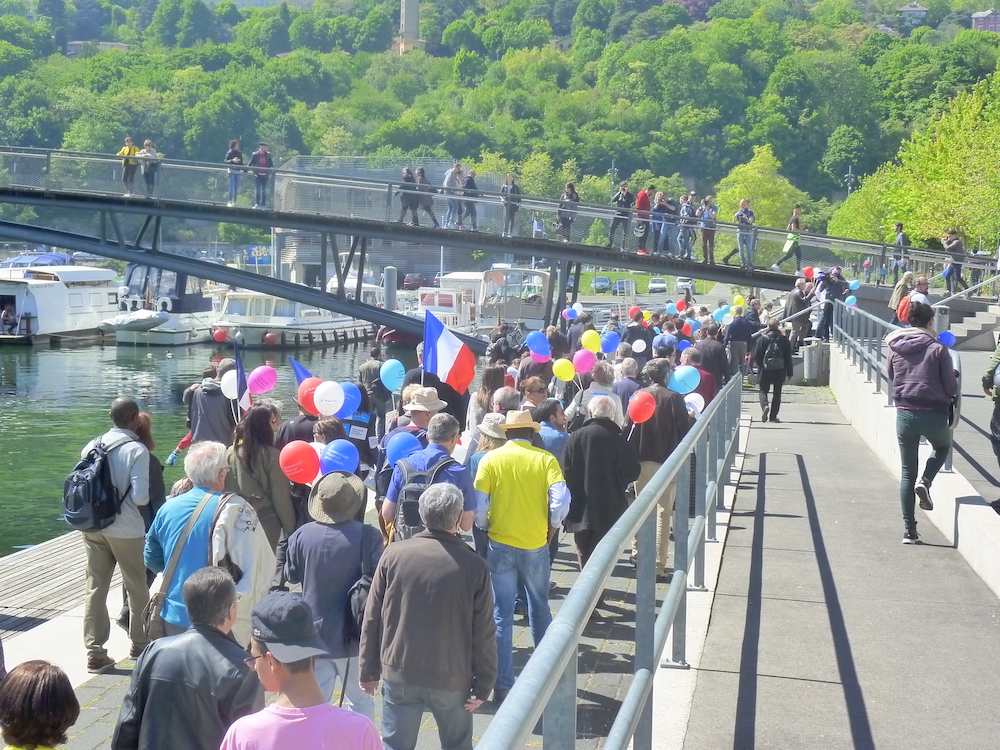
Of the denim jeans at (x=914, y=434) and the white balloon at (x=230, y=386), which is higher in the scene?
the denim jeans at (x=914, y=434)

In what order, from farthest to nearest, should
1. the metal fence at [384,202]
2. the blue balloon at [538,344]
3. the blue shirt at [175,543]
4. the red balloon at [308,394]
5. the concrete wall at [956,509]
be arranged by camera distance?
→ the metal fence at [384,202], the blue balloon at [538,344], the red balloon at [308,394], the concrete wall at [956,509], the blue shirt at [175,543]

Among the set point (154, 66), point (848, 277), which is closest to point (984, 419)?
point (848, 277)

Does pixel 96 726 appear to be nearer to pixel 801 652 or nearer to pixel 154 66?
pixel 801 652

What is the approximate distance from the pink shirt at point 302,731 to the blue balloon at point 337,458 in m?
4.17

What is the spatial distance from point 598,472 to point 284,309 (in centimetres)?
5561

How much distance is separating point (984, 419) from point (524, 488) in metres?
10.4

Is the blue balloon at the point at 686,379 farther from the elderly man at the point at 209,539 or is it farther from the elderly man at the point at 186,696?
the elderly man at the point at 186,696

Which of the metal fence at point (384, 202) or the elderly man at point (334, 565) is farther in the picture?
the metal fence at point (384, 202)

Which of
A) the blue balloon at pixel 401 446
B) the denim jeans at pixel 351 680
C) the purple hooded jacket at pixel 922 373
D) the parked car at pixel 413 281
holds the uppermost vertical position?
the purple hooded jacket at pixel 922 373

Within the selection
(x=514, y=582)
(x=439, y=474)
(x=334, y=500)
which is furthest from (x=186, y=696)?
(x=514, y=582)

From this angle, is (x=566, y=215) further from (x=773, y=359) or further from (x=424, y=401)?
(x=424, y=401)

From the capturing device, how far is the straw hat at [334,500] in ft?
19.7

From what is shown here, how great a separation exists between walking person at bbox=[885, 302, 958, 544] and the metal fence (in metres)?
21.6

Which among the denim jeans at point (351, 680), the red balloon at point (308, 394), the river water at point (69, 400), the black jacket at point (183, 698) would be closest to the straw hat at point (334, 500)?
the denim jeans at point (351, 680)
